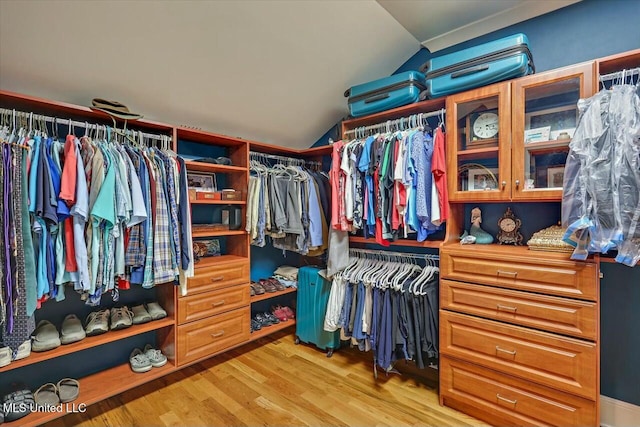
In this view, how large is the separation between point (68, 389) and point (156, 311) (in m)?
0.58

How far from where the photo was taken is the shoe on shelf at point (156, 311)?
2064 mm

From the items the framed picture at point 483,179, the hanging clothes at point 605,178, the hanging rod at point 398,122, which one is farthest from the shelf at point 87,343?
the hanging clothes at point 605,178

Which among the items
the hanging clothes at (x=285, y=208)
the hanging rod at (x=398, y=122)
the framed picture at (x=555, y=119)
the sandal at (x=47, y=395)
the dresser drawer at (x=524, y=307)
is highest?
the hanging rod at (x=398, y=122)

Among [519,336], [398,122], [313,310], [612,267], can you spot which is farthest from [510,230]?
[313,310]

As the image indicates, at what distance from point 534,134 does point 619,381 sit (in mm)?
1501

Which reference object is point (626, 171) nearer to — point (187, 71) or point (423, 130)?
point (423, 130)

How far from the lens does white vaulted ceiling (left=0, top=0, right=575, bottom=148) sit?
1.62 metres

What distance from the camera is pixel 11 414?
151 cm

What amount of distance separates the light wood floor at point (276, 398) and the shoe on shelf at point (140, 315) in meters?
0.49

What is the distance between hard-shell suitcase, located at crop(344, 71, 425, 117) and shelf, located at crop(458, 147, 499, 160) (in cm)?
54

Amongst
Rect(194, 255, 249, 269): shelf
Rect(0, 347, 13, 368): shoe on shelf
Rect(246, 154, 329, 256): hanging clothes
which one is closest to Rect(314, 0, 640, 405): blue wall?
Rect(246, 154, 329, 256): hanging clothes

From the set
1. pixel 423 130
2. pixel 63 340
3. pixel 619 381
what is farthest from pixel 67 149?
pixel 619 381

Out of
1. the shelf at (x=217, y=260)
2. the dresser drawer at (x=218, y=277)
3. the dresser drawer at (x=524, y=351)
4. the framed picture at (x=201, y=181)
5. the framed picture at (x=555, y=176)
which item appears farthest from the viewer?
the framed picture at (x=201, y=181)

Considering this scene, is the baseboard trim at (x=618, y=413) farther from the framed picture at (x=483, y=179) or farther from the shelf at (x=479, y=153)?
the shelf at (x=479, y=153)
